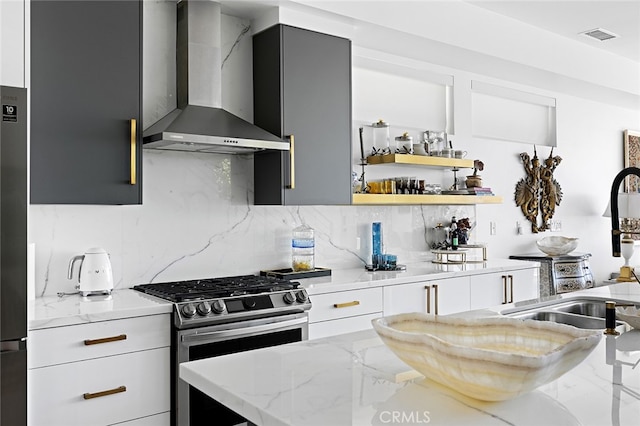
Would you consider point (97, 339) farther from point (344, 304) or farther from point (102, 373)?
point (344, 304)

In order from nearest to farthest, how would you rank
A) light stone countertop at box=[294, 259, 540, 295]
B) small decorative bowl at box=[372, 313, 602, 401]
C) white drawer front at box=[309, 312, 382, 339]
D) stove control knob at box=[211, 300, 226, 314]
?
small decorative bowl at box=[372, 313, 602, 401]
stove control knob at box=[211, 300, 226, 314]
white drawer front at box=[309, 312, 382, 339]
light stone countertop at box=[294, 259, 540, 295]

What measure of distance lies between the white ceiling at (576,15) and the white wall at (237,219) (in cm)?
42

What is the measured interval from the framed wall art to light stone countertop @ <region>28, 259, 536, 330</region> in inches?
137

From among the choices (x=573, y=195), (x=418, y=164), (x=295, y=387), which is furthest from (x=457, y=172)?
(x=295, y=387)

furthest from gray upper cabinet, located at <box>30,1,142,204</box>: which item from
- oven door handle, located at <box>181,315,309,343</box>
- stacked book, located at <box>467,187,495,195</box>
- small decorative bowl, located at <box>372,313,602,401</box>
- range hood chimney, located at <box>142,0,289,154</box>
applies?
stacked book, located at <box>467,187,495,195</box>

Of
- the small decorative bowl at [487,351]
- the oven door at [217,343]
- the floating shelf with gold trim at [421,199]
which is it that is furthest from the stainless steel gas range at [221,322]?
the small decorative bowl at [487,351]

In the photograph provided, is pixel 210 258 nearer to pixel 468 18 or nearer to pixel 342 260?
pixel 342 260

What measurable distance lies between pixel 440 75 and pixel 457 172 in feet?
2.78

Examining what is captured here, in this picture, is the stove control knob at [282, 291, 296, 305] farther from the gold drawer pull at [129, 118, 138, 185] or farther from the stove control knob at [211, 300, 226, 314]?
the gold drawer pull at [129, 118, 138, 185]

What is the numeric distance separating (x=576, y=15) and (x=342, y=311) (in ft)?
10.1

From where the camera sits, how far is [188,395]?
2646 mm

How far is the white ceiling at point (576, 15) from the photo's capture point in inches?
164

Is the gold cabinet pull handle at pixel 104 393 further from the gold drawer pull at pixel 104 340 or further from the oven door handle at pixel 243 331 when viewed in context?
the oven door handle at pixel 243 331

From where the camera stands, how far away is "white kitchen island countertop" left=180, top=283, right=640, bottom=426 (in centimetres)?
110
